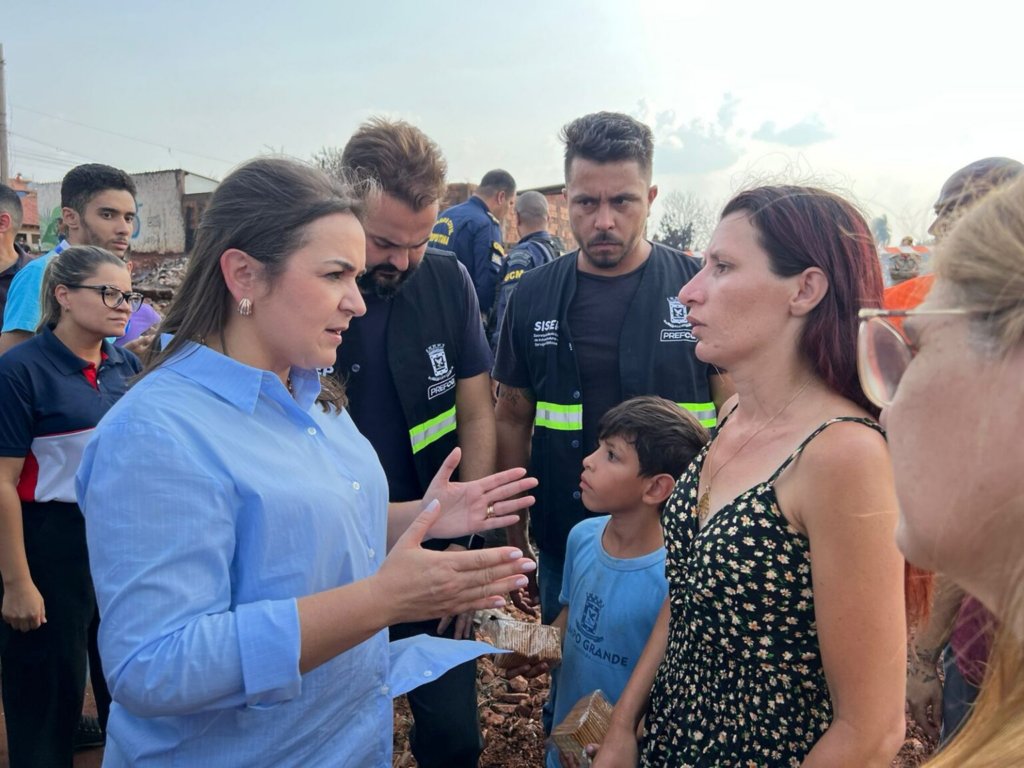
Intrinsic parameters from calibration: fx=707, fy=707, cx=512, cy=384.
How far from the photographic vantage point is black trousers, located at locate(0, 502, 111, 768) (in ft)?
10.3

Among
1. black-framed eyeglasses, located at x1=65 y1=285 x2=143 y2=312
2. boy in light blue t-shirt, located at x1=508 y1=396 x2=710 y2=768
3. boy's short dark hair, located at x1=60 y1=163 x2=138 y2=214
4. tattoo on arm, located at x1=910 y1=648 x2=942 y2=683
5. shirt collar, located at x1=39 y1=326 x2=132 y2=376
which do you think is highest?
boy's short dark hair, located at x1=60 y1=163 x2=138 y2=214

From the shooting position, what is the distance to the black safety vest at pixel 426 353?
3.04 m

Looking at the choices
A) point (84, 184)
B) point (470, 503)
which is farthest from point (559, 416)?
point (84, 184)

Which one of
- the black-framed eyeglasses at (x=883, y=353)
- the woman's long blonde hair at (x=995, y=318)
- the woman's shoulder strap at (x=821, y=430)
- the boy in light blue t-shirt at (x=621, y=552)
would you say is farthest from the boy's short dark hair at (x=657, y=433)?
the woman's long blonde hair at (x=995, y=318)

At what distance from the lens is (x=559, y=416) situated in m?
3.33

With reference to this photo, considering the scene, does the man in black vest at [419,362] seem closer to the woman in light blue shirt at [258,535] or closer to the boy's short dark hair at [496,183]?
the woman in light blue shirt at [258,535]

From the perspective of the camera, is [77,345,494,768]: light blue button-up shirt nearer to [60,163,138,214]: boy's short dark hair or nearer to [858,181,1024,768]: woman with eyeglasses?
[858,181,1024,768]: woman with eyeglasses

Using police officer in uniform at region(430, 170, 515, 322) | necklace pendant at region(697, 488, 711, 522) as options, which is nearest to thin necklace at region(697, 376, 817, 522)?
necklace pendant at region(697, 488, 711, 522)

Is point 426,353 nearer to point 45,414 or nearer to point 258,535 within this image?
point 258,535

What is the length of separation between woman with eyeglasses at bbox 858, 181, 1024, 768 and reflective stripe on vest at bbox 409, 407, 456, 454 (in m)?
2.27

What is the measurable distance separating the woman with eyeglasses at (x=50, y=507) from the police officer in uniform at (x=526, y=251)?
3108mm

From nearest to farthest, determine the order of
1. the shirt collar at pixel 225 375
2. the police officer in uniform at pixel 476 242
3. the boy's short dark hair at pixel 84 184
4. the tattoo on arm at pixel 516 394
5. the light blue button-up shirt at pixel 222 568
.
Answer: the light blue button-up shirt at pixel 222 568 → the shirt collar at pixel 225 375 → the tattoo on arm at pixel 516 394 → the boy's short dark hair at pixel 84 184 → the police officer in uniform at pixel 476 242

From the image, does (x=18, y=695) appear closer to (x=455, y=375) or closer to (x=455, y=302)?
(x=455, y=375)

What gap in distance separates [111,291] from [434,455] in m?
1.77
